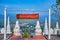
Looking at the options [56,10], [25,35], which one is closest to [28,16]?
[25,35]

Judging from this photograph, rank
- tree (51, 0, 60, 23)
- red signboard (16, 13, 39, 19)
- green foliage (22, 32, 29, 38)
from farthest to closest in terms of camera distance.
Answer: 1. tree (51, 0, 60, 23)
2. green foliage (22, 32, 29, 38)
3. red signboard (16, 13, 39, 19)

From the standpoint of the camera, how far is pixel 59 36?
731 cm

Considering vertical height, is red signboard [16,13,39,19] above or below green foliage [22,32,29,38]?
above

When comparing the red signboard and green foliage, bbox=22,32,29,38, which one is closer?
the red signboard

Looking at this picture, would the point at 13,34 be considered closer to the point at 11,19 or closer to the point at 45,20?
the point at 11,19

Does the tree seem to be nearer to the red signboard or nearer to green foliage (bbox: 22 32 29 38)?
the red signboard

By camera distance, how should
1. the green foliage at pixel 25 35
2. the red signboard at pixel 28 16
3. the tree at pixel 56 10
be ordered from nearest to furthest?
the red signboard at pixel 28 16 → the green foliage at pixel 25 35 → the tree at pixel 56 10

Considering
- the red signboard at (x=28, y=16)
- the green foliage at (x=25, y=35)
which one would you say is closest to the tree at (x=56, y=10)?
the red signboard at (x=28, y=16)

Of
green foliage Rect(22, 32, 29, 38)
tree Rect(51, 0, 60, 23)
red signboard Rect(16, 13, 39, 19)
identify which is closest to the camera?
red signboard Rect(16, 13, 39, 19)

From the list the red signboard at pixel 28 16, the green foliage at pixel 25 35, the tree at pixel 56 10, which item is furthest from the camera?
the tree at pixel 56 10

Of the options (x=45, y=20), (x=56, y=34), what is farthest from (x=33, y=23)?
(x=56, y=34)

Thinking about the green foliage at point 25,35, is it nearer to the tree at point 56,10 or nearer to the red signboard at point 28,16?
the red signboard at point 28,16

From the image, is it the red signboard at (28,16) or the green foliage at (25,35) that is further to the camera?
the green foliage at (25,35)

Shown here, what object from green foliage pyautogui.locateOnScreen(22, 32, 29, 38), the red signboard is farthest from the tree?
green foliage pyautogui.locateOnScreen(22, 32, 29, 38)
